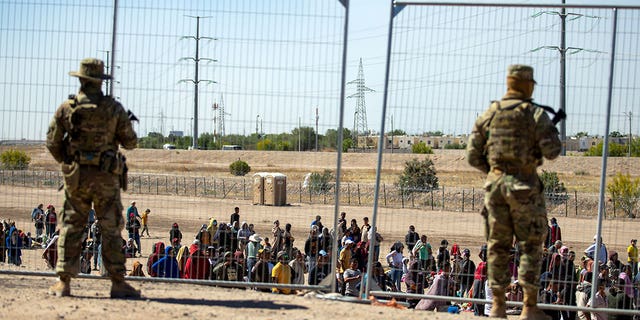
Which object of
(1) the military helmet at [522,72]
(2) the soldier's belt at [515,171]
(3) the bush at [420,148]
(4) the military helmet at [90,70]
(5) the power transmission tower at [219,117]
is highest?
(1) the military helmet at [522,72]

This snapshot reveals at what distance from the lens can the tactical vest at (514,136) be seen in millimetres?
7496

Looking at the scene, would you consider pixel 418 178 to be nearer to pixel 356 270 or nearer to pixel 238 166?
pixel 238 166

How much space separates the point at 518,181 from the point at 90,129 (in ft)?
12.7

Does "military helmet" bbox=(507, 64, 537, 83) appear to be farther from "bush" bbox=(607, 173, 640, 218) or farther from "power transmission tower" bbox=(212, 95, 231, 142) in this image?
"bush" bbox=(607, 173, 640, 218)

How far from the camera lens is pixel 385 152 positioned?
9.48 metres

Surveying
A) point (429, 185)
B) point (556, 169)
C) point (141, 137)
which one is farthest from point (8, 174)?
point (556, 169)

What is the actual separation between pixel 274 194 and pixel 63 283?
26.1 metres

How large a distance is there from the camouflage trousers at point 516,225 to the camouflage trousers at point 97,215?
3390 millimetres

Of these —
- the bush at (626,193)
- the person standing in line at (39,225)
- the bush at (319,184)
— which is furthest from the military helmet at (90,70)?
the bush at (319,184)

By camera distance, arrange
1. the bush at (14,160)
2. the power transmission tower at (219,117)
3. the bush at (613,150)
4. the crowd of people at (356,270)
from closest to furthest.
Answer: the power transmission tower at (219,117), the bush at (613,150), the crowd of people at (356,270), the bush at (14,160)

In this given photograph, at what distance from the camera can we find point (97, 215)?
7988 millimetres

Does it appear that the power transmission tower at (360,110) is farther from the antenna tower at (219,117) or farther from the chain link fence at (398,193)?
the chain link fence at (398,193)

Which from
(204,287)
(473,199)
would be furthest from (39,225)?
(473,199)

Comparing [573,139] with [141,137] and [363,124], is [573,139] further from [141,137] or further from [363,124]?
[141,137]
